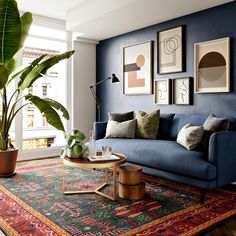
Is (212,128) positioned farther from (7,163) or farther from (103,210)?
(7,163)

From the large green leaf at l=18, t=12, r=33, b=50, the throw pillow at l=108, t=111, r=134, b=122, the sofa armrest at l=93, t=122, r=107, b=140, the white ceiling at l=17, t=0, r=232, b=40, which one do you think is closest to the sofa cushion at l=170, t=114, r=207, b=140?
the throw pillow at l=108, t=111, r=134, b=122

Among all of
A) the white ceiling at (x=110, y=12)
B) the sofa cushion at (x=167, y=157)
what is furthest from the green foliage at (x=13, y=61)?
the white ceiling at (x=110, y=12)

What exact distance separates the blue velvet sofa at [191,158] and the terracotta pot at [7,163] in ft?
4.61

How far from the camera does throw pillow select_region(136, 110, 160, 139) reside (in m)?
4.09

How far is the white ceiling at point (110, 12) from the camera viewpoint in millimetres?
3791

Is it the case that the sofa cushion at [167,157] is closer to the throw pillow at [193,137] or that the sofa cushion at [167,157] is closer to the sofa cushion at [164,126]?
the throw pillow at [193,137]

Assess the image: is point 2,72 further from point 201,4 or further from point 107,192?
point 201,4

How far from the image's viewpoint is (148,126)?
4.11 m

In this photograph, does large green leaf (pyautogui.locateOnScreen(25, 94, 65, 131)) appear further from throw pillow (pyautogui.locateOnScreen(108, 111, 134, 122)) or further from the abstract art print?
the abstract art print

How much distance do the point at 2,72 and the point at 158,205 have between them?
7.54 ft

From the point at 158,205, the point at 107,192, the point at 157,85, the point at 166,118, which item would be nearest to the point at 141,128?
the point at 166,118

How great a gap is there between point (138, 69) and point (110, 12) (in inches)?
48.6

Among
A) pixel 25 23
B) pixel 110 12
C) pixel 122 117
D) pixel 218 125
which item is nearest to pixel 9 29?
pixel 25 23

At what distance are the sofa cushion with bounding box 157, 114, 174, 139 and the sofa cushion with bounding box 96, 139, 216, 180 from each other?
0.53 m
